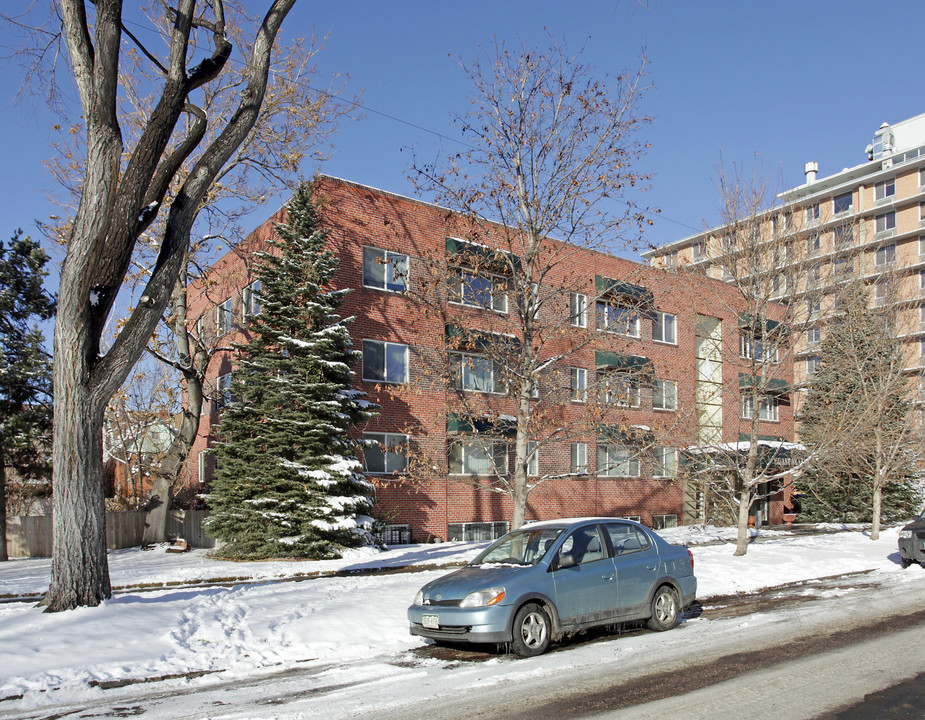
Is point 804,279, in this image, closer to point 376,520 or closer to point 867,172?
point 376,520

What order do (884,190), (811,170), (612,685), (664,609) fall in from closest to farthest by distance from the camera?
1. (612,685)
2. (664,609)
3. (884,190)
4. (811,170)

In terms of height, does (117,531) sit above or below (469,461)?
below

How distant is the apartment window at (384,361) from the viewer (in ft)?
80.1

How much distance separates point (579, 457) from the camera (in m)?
30.4

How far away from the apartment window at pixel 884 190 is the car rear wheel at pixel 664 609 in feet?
221

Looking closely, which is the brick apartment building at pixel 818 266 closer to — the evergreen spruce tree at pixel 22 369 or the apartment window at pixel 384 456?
the apartment window at pixel 384 456

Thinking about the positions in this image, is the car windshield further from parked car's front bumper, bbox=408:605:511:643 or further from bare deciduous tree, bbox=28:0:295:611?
bare deciduous tree, bbox=28:0:295:611

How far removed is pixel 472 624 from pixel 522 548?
4.90 ft

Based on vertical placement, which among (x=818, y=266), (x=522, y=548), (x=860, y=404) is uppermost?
(x=818, y=266)

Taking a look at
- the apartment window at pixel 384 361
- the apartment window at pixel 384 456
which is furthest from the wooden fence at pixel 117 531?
the apartment window at pixel 384 361

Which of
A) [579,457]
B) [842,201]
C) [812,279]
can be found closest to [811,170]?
[842,201]

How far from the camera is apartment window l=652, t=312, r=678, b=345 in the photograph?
Answer: 3409 cm

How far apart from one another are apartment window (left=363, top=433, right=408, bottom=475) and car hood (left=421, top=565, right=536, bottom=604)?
13948mm

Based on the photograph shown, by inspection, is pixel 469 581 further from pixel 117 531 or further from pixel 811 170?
pixel 811 170
